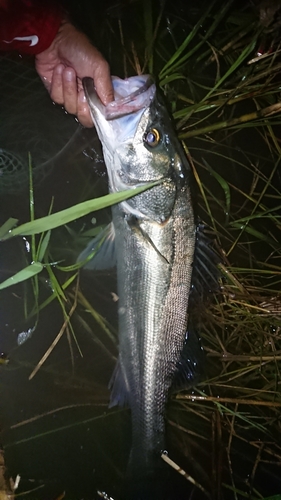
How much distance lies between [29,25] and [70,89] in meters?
0.31

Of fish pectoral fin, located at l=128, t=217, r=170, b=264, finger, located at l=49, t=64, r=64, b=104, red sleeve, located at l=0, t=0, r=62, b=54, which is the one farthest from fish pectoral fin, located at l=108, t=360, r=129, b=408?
red sleeve, located at l=0, t=0, r=62, b=54

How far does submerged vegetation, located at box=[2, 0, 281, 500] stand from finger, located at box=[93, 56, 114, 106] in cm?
41

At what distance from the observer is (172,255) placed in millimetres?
1582

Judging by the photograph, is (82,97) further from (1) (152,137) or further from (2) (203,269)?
(2) (203,269)

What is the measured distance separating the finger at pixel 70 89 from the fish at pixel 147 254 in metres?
0.23

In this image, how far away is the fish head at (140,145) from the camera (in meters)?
1.41

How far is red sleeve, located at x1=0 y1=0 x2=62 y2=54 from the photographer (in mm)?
1559

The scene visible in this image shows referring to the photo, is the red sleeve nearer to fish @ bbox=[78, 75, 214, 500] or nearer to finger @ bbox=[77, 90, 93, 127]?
finger @ bbox=[77, 90, 93, 127]

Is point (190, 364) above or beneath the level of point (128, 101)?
beneath

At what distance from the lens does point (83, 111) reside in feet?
5.91

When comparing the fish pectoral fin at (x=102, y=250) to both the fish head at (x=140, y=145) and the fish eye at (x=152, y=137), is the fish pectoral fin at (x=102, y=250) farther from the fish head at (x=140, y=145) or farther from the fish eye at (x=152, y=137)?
the fish eye at (x=152, y=137)

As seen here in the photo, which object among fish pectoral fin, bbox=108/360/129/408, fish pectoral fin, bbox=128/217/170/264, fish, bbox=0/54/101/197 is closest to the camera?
fish pectoral fin, bbox=128/217/170/264

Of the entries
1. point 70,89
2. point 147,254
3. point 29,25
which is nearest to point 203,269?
point 147,254

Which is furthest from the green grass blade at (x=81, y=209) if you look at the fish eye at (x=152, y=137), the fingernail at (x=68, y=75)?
the fingernail at (x=68, y=75)
